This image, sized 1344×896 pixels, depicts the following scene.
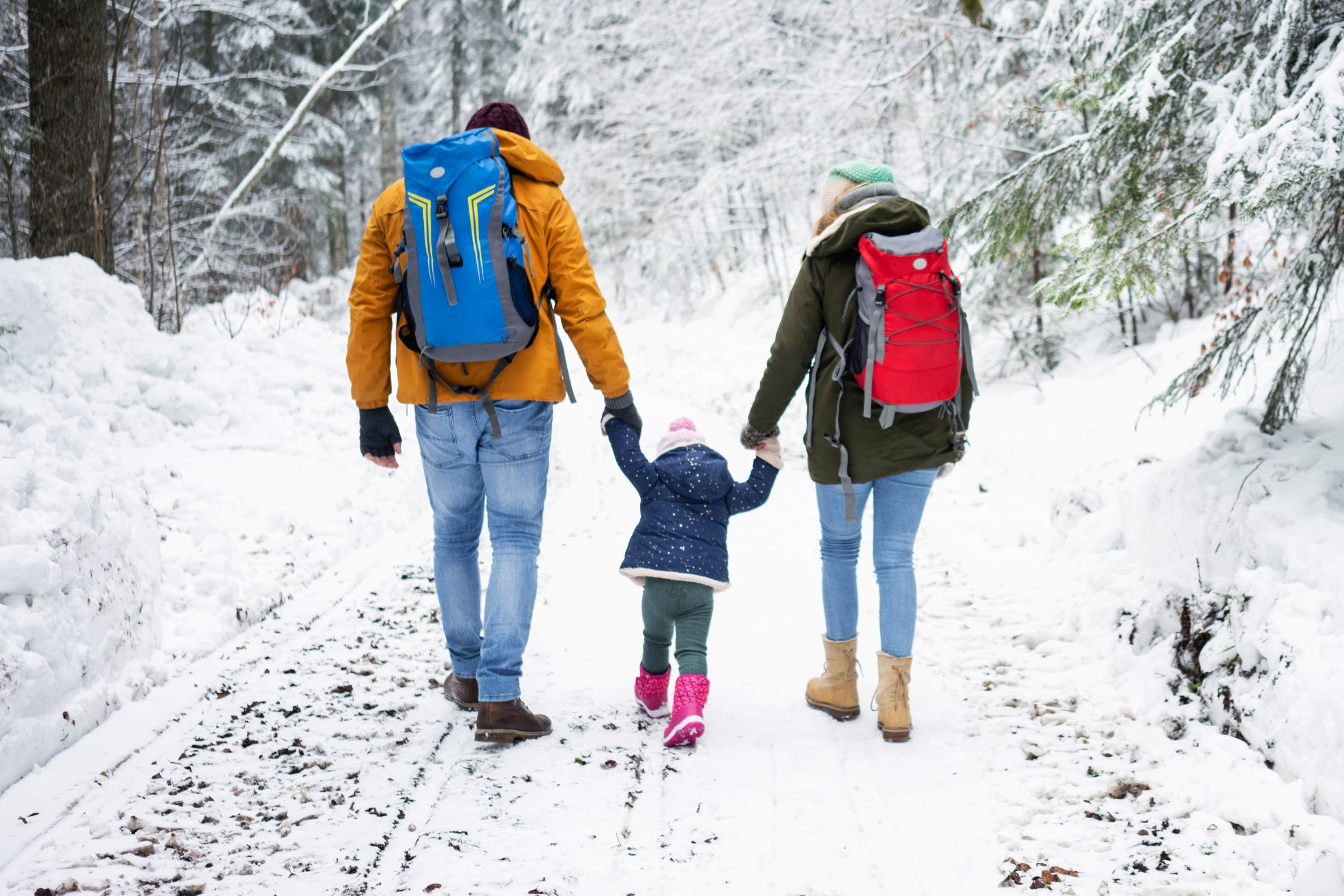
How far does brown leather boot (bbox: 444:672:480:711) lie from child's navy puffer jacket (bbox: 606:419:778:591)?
81 centimetres

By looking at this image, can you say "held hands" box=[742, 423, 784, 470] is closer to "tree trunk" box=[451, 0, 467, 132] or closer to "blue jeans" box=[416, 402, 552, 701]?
"blue jeans" box=[416, 402, 552, 701]

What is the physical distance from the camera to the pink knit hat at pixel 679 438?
3.55m

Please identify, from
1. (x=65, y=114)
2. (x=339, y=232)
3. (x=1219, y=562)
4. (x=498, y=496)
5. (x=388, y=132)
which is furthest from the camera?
(x=339, y=232)

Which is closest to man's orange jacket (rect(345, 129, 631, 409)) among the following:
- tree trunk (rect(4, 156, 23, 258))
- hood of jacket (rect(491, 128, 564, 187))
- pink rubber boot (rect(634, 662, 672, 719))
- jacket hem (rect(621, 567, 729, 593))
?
hood of jacket (rect(491, 128, 564, 187))

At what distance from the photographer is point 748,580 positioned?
5410 millimetres

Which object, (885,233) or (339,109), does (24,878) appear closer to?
(885,233)

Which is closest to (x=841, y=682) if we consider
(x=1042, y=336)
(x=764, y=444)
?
(x=764, y=444)

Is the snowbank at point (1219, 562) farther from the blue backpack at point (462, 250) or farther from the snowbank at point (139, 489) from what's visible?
the snowbank at point (139, 489)

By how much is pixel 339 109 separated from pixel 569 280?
1928 centimetres

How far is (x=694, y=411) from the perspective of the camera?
36.9ft

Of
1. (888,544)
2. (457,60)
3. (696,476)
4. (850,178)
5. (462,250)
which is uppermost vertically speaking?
(457,60)

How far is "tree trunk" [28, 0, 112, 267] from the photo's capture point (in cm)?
666

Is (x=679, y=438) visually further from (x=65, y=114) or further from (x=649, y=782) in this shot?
(x=65, y=114)

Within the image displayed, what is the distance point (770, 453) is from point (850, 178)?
1101mm
